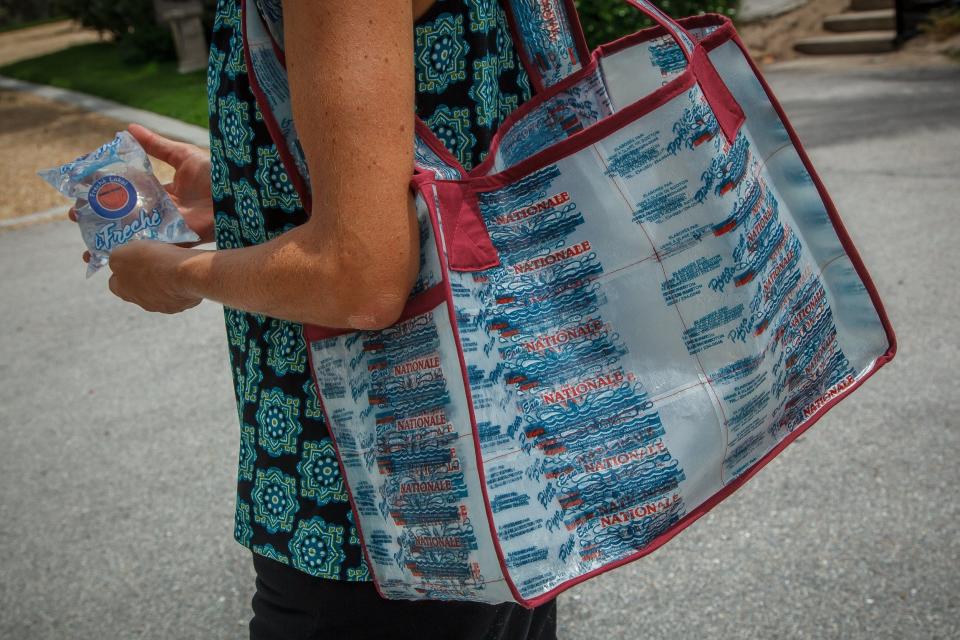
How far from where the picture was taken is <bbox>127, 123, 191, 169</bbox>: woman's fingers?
1522mm

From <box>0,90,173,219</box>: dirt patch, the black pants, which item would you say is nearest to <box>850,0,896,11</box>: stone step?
<box>0,90,173,219</box>: dirt patch

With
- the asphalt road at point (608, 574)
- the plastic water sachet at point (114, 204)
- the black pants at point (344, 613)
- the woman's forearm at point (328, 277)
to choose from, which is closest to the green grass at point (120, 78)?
the asphalt road at point (608, 574)

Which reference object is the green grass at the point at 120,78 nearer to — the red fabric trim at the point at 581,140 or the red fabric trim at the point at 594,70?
the red fabric trim at the point at 594,70

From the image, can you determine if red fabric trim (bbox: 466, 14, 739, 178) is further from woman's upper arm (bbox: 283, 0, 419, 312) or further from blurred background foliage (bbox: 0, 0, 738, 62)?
blurred background foliage (bbox: 0, 0, 738, 62)

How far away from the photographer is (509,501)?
983 mm

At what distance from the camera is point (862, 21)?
35.5 feet

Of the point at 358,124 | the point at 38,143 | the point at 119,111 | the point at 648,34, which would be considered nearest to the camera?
the point at 358,124

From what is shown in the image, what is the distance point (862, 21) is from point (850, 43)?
2.05 ft

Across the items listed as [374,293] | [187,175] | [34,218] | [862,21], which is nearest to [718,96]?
[374,293]

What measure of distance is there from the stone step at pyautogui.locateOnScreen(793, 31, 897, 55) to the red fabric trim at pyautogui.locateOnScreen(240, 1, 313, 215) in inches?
416

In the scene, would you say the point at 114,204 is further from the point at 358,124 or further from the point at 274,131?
the point at 358,124

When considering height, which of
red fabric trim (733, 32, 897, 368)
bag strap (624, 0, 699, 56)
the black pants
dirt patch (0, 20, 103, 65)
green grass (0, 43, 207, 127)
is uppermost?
bag strap (624, 0, 699, 56)

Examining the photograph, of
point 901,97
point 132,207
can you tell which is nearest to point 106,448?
point 132,207

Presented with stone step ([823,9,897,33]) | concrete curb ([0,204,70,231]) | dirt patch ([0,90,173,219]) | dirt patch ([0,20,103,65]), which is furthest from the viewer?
dirt patch ([0,20,103,65])
